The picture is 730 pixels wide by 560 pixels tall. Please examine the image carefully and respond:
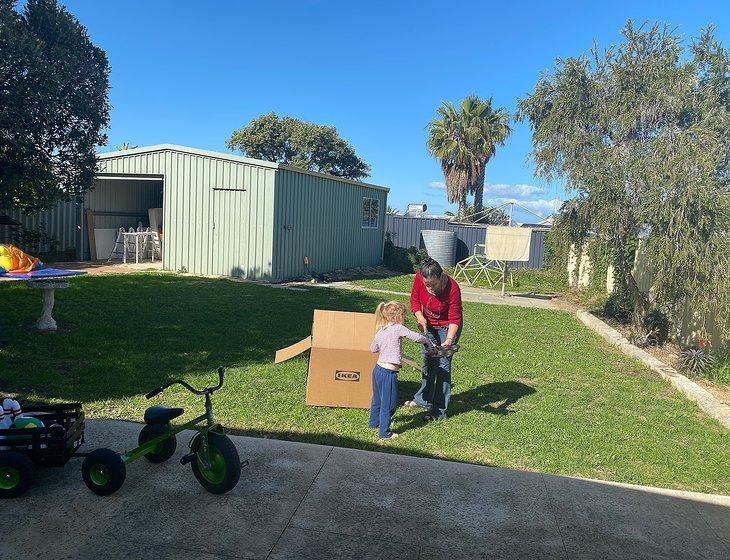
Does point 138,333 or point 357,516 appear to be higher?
point 138,333

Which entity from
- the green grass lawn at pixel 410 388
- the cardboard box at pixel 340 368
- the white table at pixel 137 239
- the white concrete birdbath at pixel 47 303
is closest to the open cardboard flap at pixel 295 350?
the cardboard box at pixel 340 368

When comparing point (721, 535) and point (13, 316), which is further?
point (13, 316)

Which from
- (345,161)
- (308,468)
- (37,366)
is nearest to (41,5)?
(37,366)

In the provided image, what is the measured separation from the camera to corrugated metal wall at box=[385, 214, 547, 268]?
23.0 m

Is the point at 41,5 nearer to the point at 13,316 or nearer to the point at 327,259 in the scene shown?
the point at 13,316

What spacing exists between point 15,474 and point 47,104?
14.2 feet

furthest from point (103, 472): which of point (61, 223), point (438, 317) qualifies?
point (61, 223)

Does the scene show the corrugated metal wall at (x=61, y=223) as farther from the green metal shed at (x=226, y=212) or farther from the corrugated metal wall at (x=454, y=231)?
the corrugated metal wall at (x=454, y=231)

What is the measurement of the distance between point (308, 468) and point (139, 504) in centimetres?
115

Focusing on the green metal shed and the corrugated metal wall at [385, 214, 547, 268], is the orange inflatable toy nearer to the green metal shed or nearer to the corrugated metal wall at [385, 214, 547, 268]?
the green metal shed

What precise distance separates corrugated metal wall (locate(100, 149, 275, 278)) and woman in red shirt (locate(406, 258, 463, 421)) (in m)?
9.50

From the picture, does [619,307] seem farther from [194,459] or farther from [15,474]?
[15,474]

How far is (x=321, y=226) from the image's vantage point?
56.1ft

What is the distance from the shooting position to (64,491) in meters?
3.57
